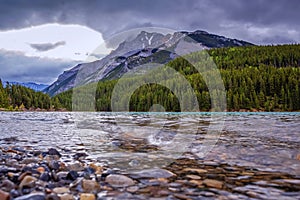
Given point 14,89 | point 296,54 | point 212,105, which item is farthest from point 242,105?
point 14,89

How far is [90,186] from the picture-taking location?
4.22 metres

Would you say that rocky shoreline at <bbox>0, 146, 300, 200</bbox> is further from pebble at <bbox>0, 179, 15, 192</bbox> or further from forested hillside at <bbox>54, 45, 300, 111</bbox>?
forested hillside at <bbox>54, 45, 300, 111</bbox>

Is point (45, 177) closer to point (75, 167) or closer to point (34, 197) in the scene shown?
point (75, 167)

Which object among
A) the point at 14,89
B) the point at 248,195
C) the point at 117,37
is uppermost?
the point at 14,89

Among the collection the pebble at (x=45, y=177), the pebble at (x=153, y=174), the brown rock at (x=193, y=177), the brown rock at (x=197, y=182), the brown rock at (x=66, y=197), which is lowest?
the brown rock at (x=197, y=182)

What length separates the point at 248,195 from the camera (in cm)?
388

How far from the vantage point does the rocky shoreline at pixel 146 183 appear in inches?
152

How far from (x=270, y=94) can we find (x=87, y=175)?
112 metres

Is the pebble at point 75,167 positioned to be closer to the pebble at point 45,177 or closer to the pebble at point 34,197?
the pebble at point 45,177

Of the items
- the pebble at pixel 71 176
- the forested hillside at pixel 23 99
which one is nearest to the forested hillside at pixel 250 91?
the forested hillside at pixel 23 99

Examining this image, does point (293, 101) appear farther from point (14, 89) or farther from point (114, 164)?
point (14, 89)

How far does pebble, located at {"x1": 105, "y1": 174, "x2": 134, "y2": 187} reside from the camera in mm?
4484

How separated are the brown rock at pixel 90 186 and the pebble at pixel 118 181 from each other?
0.30 m

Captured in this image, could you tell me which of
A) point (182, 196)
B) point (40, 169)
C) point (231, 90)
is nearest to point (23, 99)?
point (231, 90)
